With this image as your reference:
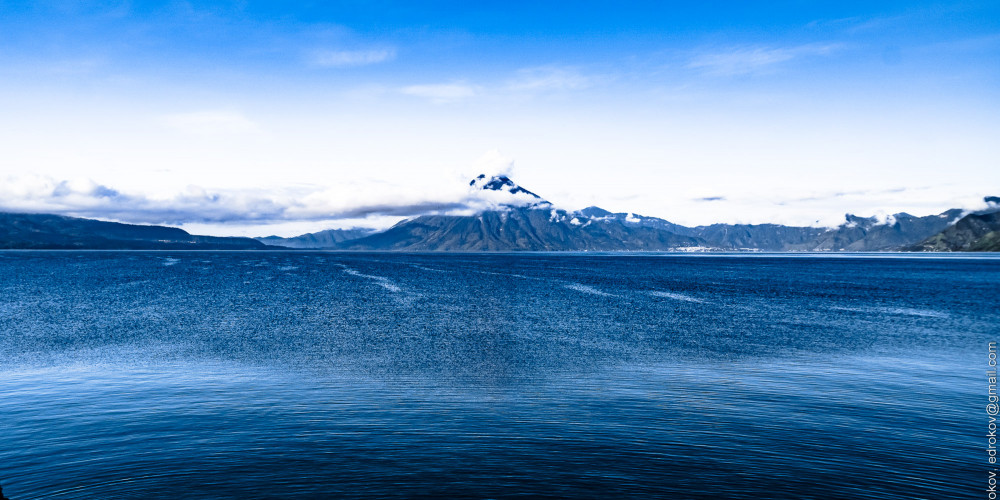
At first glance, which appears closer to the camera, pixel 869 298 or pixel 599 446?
pixel 599 446

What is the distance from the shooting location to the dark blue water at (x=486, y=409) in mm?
20000

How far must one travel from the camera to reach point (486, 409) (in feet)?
92.5

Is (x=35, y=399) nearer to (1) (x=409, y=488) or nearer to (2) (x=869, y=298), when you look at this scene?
(1) (x=409, y=488)

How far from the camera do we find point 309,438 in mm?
23703

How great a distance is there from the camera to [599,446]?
23031 millimetres

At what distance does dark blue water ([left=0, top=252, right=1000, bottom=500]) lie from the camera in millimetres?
20000

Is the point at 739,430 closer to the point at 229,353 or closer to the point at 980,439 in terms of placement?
the point at 980,439

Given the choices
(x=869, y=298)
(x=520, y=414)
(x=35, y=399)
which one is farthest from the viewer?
(x=869, y=298)

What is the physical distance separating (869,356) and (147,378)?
48535 millimetres

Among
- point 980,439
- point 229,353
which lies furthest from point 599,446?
point 229,353

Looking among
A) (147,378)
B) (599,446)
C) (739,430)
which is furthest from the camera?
(147,378)

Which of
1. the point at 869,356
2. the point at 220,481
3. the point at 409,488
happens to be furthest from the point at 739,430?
the point at 869,356

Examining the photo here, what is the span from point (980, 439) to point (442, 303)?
224 ft

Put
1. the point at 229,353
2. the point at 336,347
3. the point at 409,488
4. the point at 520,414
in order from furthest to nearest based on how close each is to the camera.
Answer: the point at 336,347
the point at 229,353
the point at 520,414
the point at 409,488
